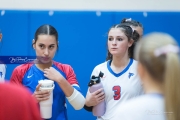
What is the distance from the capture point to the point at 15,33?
2.28 meters

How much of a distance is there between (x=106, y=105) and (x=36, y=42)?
0.49m

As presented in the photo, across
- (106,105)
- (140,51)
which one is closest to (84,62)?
(106,105)

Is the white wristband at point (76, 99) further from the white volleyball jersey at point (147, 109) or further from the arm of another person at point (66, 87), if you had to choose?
the white volleyball jersey at point (147, 109)

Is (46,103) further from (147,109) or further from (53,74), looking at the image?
(147,109)

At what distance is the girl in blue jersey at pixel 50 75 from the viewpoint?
1.39m

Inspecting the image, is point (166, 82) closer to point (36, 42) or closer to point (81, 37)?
point (36, 42)

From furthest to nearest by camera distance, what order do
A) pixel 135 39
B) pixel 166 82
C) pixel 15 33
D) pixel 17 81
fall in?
pixel 15 33 < pixel 135 39 < pixel 17 81 < pixel 166 82
